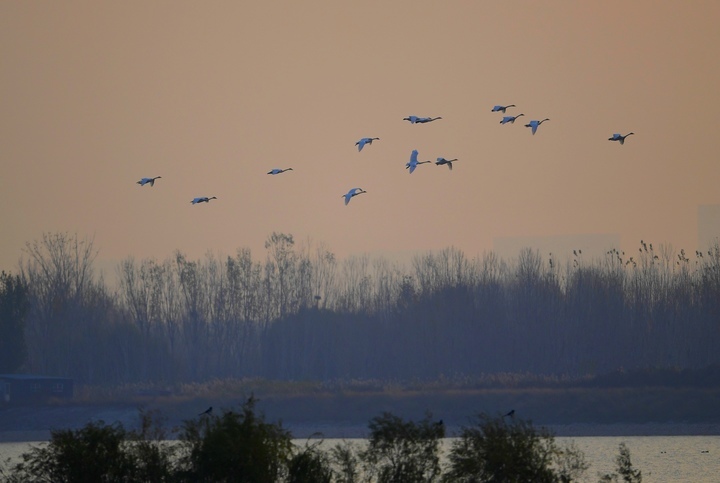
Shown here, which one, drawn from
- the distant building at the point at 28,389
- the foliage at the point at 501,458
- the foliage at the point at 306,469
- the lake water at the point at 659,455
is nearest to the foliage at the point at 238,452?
the foliage at the point at 306,469

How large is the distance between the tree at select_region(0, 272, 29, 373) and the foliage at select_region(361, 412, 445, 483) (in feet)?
208

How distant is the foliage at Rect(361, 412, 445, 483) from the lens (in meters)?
26.9

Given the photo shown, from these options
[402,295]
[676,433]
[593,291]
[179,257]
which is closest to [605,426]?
[676,433]

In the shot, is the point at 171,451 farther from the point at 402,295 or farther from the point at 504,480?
the point at 402,295

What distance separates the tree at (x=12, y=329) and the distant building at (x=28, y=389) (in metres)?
3.55

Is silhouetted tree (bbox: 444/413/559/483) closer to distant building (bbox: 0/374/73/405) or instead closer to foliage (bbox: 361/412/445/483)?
foliage (bbox: 361/412/445/483)

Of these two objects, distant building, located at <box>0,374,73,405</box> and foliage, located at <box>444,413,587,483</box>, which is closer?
foliage, located at <box>444,413,587,483</box>

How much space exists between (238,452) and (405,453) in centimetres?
351

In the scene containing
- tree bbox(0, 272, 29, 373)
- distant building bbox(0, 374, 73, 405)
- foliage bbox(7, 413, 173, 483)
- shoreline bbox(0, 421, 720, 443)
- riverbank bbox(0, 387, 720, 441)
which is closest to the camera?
foliage bbox(7, 413, 173, 483)

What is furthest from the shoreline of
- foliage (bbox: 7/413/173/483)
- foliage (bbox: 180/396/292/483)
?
foliage (bbox: 180/396/292/483)

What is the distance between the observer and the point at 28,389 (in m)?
80.1

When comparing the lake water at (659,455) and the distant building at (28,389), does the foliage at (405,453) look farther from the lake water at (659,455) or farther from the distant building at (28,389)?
the distant building at (28,389)

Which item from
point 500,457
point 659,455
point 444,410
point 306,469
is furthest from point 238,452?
point 444,410

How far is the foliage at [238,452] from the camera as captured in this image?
26.2 meters
